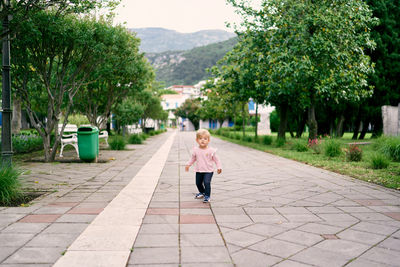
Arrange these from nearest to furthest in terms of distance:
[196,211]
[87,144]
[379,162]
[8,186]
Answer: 1. [196,211]
2. [8,186]
3. [379,162]
4. [87,144]

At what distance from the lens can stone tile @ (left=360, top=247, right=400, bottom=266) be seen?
2787 millimetres

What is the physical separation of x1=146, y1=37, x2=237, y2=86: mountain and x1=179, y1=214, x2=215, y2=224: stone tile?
113 m

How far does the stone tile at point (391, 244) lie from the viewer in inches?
123

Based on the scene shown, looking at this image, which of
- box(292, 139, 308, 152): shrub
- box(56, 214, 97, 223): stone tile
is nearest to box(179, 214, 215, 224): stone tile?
box(56, 214, 97, 223): stone tile

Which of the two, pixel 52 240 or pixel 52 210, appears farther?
pixel 52 210

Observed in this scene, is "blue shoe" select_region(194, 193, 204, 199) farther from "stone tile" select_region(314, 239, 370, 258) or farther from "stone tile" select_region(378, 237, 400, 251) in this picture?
"stone tile" select_region(378, 237, 400, 251)

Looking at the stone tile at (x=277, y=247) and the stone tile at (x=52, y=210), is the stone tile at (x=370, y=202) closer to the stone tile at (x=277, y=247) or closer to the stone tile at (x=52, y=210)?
the stone tile at (x=277, y=247)

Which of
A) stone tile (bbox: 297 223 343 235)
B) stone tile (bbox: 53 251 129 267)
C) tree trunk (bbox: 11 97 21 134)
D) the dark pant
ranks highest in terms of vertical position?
tree trunk (bbox: 11 97 21 134)

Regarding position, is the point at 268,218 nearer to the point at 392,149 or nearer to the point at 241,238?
the point at 241,238

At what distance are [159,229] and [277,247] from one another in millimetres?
1252

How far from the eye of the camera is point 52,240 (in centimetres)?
320

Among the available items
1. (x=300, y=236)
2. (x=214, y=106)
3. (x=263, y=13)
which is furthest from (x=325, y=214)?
(x=214, y=106)

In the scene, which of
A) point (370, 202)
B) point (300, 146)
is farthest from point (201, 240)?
point (300, 146)

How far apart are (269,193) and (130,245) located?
3.08 m
